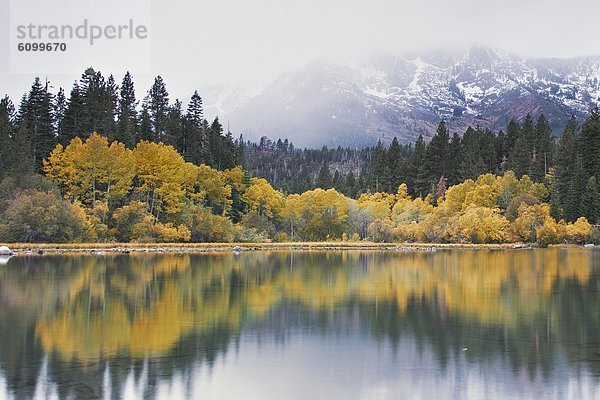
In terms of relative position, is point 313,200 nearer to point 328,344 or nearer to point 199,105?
point 199,105

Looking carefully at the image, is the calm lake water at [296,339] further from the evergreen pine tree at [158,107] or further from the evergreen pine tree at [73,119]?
the evergreen pine tree at [158,107]

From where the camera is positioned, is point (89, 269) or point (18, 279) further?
point (89, 269)

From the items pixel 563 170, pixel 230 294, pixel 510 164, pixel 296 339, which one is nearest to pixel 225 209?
pixel 563 170

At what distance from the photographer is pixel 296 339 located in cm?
2405

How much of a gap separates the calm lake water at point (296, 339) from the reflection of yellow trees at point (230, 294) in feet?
0.40

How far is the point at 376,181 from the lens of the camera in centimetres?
16975

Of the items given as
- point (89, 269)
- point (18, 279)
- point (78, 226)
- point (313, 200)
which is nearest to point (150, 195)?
point (78, 226)

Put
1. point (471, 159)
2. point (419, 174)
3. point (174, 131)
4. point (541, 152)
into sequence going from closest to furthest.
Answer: point (174, 131) → point (541, 152) → point (471, 159) → point (419, 174)

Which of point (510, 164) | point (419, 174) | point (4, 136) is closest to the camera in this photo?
point (4, 136)

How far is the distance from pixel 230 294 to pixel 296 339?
42.7 feet

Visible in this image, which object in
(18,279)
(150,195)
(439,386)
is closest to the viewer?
(439,386)

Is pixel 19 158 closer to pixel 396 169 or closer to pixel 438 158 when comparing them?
pixel 438 158

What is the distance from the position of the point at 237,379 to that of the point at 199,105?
11051cm

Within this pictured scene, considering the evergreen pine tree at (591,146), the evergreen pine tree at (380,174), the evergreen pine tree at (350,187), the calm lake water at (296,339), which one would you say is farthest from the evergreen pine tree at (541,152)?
the calm lake water at (296,339)
